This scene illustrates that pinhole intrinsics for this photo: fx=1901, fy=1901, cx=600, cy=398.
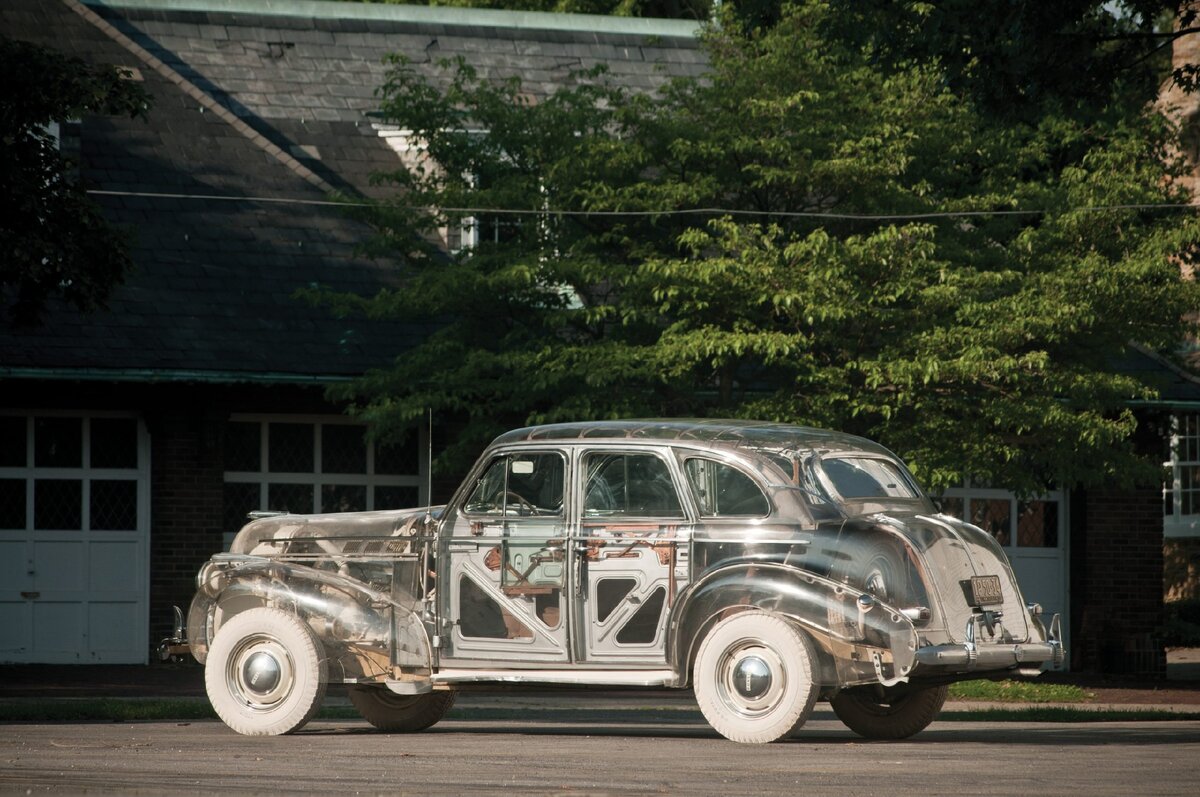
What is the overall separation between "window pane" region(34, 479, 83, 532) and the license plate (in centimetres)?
1299

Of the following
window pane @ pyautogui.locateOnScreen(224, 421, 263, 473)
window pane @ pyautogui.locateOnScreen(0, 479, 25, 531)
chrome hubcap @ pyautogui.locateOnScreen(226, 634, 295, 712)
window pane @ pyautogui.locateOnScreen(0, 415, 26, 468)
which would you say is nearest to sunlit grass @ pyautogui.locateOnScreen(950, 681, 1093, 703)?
chrome hubcap @ pyautogui.locateOnScreen(226, 634, 295, 712)

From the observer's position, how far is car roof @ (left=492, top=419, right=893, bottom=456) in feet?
36.7

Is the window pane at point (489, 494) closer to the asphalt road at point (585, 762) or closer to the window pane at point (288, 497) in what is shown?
the asphalt road at point (585, 762)

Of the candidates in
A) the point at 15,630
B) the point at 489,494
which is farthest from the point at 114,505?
the point at 489,494

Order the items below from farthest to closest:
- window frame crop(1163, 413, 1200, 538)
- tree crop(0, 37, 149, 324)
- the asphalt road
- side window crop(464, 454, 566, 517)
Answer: window frame crop(1163, 413, 1200, 538) < tree crop(0, 37, 149, 324) < side window crop(464, 454, 566, 517) < the asphalt road

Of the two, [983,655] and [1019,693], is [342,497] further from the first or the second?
[983,655]

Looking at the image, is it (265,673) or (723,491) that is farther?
(265,673)

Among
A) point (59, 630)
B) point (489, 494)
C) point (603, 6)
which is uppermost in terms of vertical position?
point (603, 6)

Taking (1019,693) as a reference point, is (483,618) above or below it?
above

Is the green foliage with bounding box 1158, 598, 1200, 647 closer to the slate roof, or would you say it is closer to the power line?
the slate roof

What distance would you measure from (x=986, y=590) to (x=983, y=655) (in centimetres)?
44

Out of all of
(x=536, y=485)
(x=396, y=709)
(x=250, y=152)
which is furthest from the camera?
(x=250, y=152)

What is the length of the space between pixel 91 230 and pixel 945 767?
9.66 meters

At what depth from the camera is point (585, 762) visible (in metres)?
9.67
